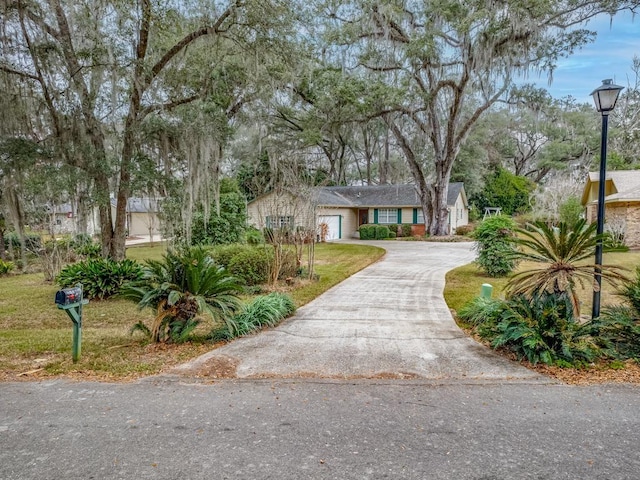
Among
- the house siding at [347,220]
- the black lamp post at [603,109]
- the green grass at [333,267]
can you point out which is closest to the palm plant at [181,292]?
the green grass at [333,267]

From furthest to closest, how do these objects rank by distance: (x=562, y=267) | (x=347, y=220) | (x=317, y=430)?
(x=347, y=220), (x=562, y=267), (x=317, y=430)

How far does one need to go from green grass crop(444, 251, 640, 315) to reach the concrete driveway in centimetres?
53

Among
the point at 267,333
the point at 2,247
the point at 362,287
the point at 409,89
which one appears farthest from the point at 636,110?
the point at 2,247

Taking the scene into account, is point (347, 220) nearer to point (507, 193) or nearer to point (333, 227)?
point (333, 227)

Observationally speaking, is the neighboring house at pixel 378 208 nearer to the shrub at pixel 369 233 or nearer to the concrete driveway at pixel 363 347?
the shrub at pixel 369 233

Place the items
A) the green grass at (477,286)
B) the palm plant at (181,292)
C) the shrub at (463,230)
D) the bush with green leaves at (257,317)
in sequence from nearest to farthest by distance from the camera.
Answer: the palm plant at (181,292) < the bush with green leaves at (257,317) < the green grass at (477,286) < the shrub at (463,230)

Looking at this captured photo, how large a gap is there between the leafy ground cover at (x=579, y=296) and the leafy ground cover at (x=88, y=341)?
279 cm

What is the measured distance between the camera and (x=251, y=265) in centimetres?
895

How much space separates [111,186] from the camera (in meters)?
8.45

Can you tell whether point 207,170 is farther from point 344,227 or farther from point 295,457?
point 344,227

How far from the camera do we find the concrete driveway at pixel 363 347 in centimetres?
394

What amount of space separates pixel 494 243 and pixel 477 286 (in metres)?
1.56

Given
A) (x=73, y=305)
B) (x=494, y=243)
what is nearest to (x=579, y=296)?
(x=494, y=243)

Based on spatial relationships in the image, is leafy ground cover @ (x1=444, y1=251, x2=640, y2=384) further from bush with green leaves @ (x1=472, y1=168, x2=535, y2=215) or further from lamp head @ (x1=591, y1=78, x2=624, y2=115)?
bush with green leaves @ (x1=472, y1=168, x2=535, y2=215)
